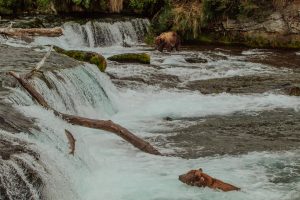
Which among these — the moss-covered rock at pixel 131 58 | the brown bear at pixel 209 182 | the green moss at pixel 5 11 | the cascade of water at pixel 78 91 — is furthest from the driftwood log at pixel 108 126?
the green moss at pixel 5 11

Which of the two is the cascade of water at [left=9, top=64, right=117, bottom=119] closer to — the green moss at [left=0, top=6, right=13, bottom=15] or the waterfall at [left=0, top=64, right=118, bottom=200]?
the waterfall at [left=0, top=64, right=118, bottom=200]

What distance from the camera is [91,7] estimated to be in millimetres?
25984

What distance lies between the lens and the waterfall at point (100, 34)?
2123cm

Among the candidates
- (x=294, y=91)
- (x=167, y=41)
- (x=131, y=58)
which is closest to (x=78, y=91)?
(x=294, y=91)

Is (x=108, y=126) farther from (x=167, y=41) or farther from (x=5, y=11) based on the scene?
(x=5, y=11)

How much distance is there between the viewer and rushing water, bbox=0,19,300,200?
7539mm

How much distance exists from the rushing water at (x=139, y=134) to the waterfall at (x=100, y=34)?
13.6 feet

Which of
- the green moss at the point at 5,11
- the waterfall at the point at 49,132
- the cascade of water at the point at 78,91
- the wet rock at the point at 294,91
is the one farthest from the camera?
the green moss at the point at 5,11

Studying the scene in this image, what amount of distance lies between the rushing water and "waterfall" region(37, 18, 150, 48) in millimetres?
4143

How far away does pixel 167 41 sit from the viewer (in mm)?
21188

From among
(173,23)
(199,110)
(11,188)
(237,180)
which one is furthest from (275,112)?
(173,23)

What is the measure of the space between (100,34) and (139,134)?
1190cm

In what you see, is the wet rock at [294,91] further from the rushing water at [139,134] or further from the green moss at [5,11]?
the green moss at [5,11]

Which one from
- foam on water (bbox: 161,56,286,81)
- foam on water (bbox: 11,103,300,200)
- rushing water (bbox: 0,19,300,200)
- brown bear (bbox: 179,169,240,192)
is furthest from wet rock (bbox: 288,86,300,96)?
brown bear (bbox: 179,169,240,192)
